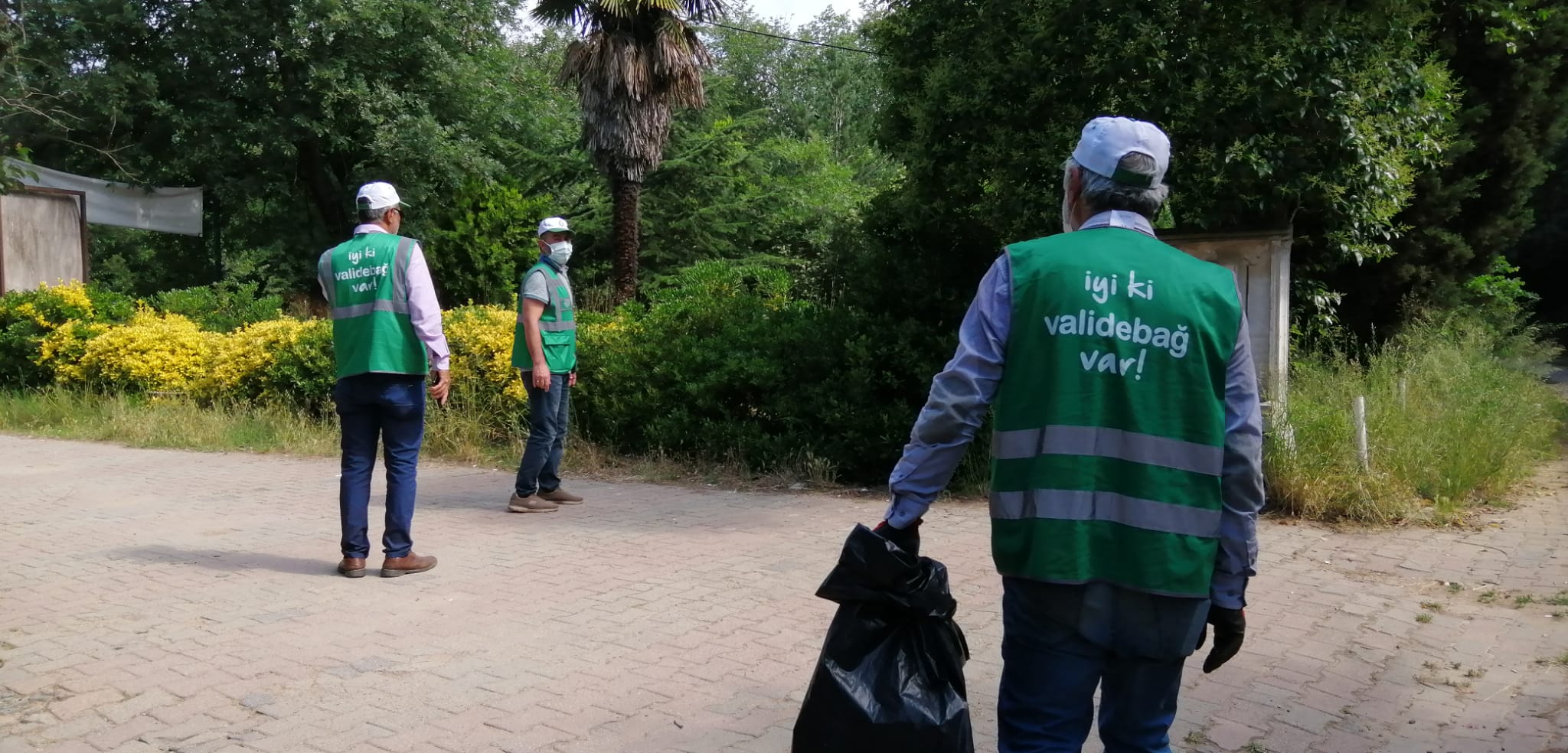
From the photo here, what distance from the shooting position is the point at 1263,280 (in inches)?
330

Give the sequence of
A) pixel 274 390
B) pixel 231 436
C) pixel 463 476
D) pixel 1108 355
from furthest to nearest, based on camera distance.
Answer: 1. pixel 274 390
2. pixel 231 436
3. pixel 463 476
4. pixel 1108 355

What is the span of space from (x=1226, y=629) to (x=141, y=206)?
20.7 metres

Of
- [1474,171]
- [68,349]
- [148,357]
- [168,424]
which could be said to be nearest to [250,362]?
[168,424]

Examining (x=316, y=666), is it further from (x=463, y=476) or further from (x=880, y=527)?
(x=463, y=476)

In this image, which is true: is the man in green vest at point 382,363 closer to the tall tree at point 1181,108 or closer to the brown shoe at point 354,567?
the brown shoe at point 354,567

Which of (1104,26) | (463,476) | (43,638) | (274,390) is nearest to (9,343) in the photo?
(274,390)

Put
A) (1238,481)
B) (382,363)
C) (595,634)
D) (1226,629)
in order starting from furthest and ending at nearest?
1. (382,363)
2. (595,634)
3. (1226,629)
4. (1238,481)

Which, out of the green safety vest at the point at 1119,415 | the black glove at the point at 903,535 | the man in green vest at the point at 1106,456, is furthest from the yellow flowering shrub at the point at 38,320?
the green safety vest at the point at 1119,415

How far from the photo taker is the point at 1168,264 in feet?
8.95

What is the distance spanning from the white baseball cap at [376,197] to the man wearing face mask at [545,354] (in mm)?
1451

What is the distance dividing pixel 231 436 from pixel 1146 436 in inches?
425

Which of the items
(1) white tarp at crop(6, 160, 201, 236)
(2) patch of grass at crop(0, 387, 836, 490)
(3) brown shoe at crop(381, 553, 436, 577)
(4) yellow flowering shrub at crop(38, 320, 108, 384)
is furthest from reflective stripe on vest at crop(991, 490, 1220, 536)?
(1) white tarp at crop(6, 160, 201, 236)

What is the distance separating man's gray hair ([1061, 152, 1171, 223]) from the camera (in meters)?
2.80

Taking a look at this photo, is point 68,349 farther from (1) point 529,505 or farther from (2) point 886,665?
(2) point 886,665
